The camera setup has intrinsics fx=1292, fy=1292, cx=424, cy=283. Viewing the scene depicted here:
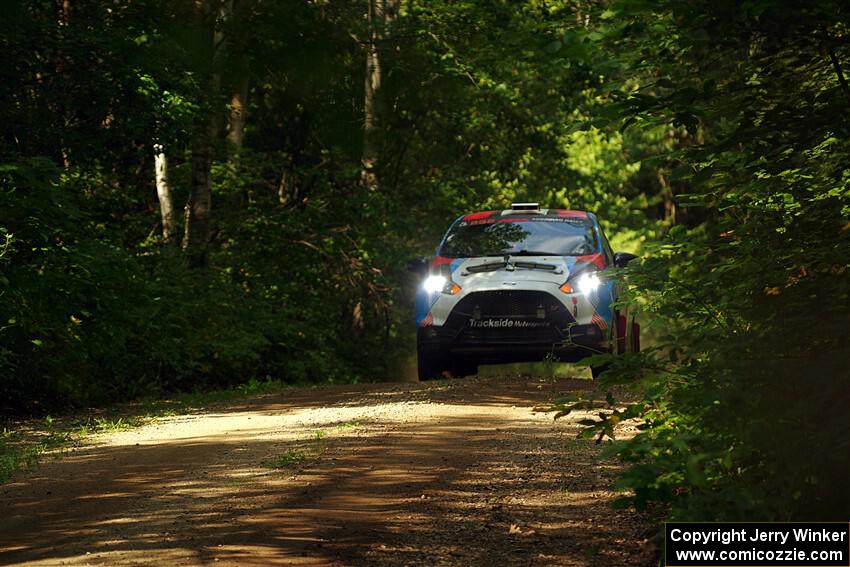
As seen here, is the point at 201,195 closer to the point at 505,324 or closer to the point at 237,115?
the point at 237,115

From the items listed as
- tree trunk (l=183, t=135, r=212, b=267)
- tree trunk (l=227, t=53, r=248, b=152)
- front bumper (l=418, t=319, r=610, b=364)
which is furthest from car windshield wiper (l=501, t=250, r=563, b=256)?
tree trunk (l=227, t=53, r=248, b=152)

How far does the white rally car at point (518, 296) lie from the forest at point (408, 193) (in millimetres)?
1602

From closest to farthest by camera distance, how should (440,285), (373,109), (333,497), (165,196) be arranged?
(333,497)
(440,285)
(165,196)
(373,109)

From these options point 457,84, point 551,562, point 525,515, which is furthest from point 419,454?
point 457,84

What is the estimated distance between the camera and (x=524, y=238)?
1614 cm

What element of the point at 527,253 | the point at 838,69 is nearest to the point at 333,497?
the point at 838,69

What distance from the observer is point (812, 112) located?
7258mm

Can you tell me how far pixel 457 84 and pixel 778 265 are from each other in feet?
71.8

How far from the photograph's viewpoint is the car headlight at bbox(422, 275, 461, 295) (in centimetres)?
1570

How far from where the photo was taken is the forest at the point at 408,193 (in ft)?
22.5

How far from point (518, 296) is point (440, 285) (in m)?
0.98

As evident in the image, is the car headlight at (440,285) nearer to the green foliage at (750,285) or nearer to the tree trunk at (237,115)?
the green foliage at (750,285)

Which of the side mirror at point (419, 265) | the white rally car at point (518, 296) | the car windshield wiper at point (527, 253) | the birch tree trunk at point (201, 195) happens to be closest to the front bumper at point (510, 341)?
the white rally car at point (518, 296)

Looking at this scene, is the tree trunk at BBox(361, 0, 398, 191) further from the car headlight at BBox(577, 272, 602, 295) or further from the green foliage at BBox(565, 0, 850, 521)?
the green foliage at BBox(565, 0, 850, 521)
